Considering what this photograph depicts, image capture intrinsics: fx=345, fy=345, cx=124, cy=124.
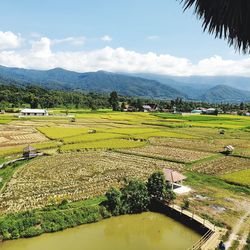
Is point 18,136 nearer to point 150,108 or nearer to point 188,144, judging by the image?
point 188,144

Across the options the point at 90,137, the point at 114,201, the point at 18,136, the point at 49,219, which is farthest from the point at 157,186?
the point at 18,136

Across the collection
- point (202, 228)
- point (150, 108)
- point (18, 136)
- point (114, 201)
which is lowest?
point (202, 228)

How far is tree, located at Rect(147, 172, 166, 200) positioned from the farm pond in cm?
154

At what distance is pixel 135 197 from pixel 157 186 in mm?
1480

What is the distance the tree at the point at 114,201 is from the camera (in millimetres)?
19156

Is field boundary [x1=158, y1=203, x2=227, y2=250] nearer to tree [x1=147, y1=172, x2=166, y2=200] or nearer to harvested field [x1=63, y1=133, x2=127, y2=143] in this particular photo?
tree [x1=147, y1=172, x2=166, y2=200]

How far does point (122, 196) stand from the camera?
65.0 feet

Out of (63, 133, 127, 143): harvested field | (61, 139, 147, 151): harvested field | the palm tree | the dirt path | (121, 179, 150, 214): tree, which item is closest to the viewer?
the palm tree

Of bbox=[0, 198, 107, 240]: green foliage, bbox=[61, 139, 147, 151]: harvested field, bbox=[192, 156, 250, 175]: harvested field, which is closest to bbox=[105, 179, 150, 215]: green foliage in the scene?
bbox=[0, 198, 107, 240]: green foliage

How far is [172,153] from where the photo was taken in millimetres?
38625

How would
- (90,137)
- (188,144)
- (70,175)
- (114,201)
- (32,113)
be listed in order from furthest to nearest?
(32,113)
(90,137)
(188,144)
(70,175)
(114,201)

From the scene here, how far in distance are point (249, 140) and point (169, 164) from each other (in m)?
23.1

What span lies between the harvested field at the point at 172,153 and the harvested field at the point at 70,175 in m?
2.33

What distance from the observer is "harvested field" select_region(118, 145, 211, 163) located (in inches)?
1406
